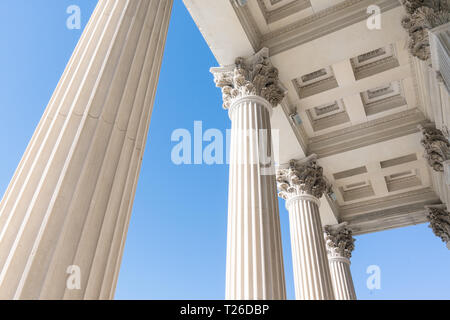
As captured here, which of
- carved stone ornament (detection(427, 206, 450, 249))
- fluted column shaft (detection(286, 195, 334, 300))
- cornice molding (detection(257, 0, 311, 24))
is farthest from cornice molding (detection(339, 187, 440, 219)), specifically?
cornice molding (detection(257, 0, 311, 24))

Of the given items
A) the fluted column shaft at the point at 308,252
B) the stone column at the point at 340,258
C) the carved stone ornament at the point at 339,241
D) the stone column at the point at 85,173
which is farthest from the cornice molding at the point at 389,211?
the stone column at the point at 85,173

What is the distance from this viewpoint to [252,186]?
1316 centimetres

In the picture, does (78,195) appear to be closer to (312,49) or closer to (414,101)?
(312,49)

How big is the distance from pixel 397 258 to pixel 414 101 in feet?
93.1

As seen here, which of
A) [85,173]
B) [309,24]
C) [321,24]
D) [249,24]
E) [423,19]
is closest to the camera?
[85,173]

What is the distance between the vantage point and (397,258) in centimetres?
4306

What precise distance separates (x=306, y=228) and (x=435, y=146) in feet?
30.8

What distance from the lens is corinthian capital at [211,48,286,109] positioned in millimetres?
16781

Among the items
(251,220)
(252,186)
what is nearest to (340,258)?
(252,186)

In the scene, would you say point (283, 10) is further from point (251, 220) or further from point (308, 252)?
point (308, 252)

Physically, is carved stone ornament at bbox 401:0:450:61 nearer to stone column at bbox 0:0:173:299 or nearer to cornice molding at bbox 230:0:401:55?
cornice molding at bbox 230:0:401:55

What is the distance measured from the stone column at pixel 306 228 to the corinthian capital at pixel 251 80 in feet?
22.1

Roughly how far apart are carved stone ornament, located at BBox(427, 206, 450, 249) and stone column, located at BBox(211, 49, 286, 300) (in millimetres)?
17378

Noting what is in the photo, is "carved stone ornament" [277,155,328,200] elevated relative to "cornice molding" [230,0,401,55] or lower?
lower
